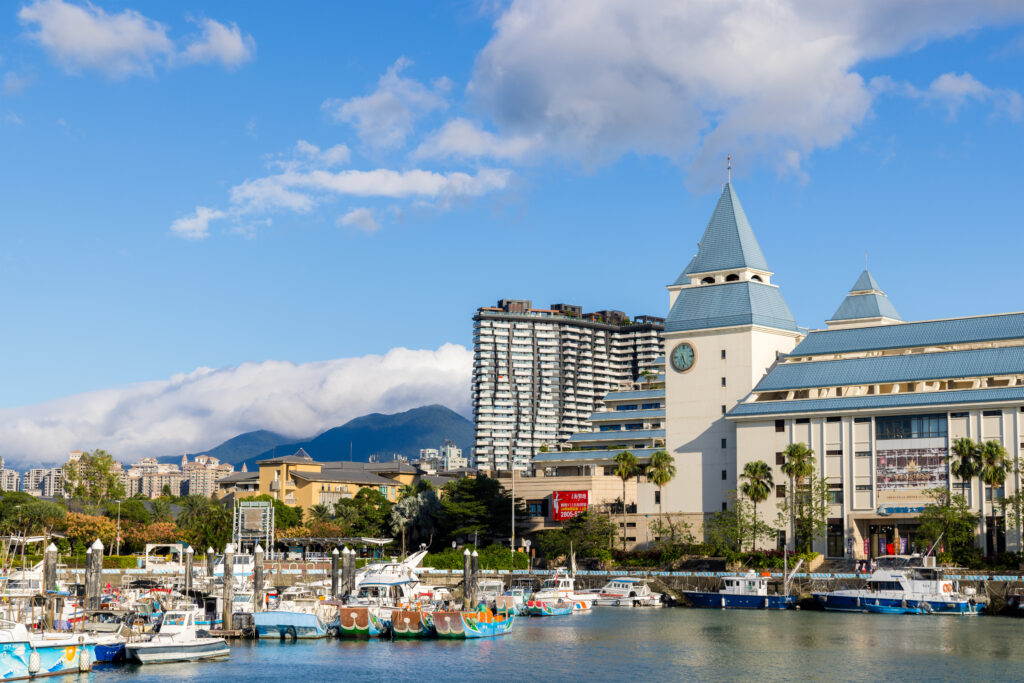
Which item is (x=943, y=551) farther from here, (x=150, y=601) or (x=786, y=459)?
(x=150, y=601)

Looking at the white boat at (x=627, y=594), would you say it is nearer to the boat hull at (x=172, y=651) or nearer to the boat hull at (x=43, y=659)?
the boat hull at (x=172, y=651)

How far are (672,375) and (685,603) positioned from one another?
34.9 meters

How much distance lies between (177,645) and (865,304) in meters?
103

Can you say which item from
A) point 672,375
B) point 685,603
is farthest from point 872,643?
point 672,375

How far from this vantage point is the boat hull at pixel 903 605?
9694 cm

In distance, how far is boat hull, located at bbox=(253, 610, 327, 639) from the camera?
7712cm

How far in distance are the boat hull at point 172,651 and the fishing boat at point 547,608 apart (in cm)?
3727

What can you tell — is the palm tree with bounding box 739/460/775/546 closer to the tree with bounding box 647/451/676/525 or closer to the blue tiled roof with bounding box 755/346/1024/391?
the blue tiled roof with bounding box 755/346/1024/391

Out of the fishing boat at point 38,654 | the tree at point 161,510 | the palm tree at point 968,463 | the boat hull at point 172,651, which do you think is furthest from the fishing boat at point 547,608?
the tree at point 161,510

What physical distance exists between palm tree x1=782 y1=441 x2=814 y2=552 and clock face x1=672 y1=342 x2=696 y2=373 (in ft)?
66.0

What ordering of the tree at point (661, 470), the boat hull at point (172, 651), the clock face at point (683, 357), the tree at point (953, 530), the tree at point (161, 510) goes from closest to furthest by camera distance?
the boat hull at point (172, 651) → the tree at point (953, 530) → the tree at point (661, 470) → the clock face at point (683, 357) → the tree at point (161, 510)

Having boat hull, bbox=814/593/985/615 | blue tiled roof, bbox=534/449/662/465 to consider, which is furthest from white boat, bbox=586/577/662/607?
blue tiled roof, bbox=534/449/662/465

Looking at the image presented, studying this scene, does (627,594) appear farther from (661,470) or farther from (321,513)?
(321,513)

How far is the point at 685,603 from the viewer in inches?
4390
